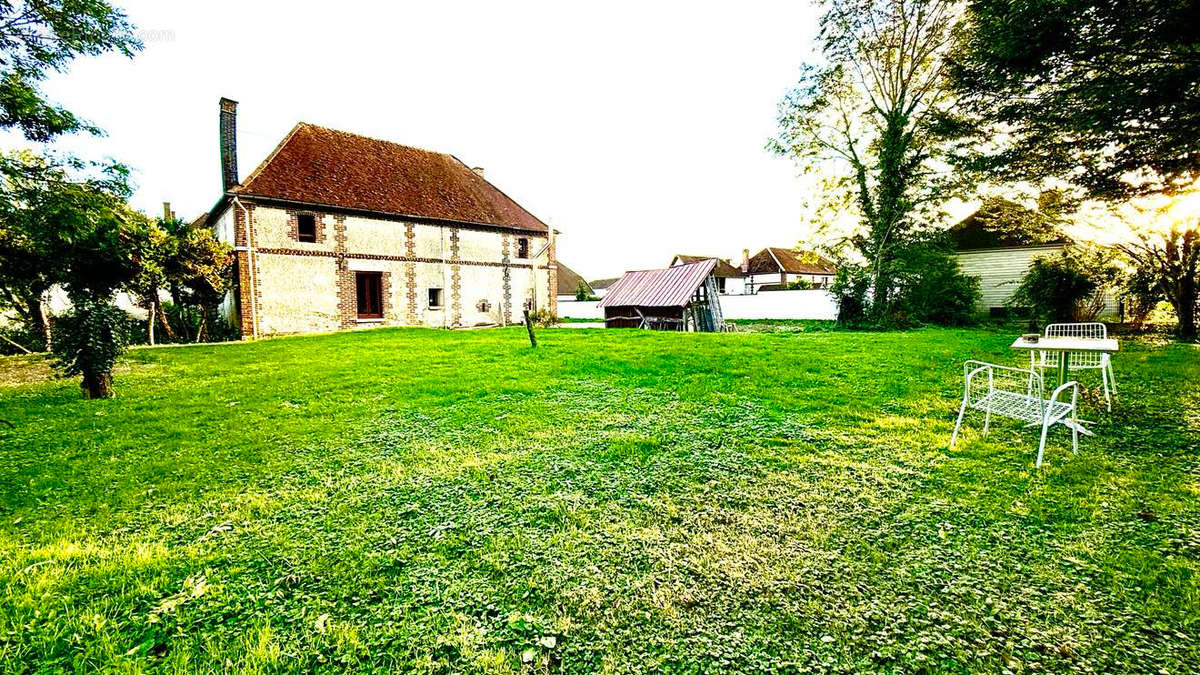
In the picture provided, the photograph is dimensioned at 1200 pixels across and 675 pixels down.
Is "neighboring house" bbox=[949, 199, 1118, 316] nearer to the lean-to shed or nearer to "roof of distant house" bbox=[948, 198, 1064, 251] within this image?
"roof of distant house" bbox=[948, 198, 1064, 251]

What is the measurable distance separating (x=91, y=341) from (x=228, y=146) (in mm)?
14863

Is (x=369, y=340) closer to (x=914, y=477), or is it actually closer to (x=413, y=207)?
(x=413, y=207)

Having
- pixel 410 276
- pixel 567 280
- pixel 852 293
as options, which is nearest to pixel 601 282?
pixel 567 280

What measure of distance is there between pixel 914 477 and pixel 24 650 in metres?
5.44

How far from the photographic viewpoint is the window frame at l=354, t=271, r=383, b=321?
1978cm

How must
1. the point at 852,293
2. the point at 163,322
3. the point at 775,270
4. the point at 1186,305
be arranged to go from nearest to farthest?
the point at 1186,305, the point at 163,322, the point at 852,293, the point at 775,270

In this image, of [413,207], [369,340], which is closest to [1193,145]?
[369,340]

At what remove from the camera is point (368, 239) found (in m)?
19.8

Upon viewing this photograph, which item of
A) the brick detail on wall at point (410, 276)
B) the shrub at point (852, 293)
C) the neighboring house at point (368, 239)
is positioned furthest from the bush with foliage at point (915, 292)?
the brick detail on wall at point (410, 276)

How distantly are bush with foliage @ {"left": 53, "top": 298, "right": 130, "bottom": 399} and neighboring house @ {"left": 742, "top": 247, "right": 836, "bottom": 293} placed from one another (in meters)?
43.6

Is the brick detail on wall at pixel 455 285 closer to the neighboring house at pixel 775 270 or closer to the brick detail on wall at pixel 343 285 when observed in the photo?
the brick detail on wall at pixel 343 285

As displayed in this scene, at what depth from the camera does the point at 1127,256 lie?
568 inches

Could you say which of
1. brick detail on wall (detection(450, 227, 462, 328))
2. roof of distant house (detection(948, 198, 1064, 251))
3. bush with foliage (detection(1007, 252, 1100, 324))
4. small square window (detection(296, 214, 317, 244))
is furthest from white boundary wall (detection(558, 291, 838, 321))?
small square window (detection(296, 214, 317, 244))

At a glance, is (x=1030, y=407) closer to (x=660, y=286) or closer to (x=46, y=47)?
(x=46, y=47)
